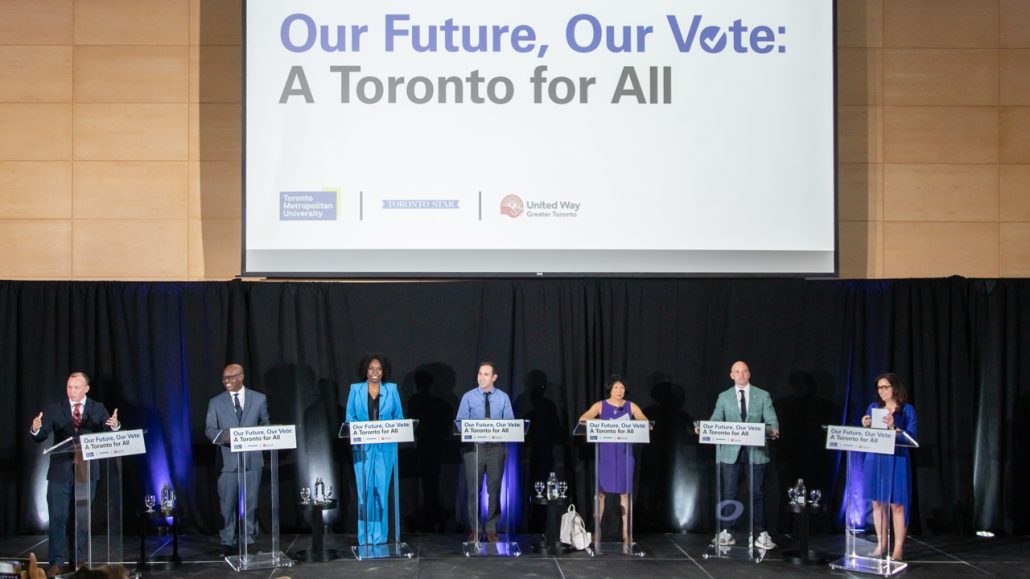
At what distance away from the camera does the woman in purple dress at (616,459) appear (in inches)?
311

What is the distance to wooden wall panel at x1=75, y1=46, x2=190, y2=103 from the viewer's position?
8992 millimetres

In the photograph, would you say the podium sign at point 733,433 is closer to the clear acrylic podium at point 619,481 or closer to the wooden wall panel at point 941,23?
the clear acrylic podium at point 619,481

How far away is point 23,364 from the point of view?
→ 866 centimetres

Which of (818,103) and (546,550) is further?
(818,103)

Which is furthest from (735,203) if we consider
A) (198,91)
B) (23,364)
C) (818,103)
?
(23,364)

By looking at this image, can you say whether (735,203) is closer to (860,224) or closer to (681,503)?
(860,224)

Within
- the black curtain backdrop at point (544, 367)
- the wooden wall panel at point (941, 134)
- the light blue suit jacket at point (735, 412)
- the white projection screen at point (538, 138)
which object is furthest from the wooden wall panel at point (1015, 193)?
the light blue suit jacket at point (735, 412)

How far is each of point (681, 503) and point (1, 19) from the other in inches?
294

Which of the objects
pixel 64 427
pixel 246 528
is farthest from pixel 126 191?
pixel 246 528

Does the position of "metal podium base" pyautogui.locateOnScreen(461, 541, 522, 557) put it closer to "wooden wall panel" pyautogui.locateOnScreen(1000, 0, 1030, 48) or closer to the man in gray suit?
the man in gray suit

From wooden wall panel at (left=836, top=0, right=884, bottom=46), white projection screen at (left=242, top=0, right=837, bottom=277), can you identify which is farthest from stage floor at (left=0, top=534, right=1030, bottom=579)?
wooden wall panel at (left=836, top=0, right=884, bottom=46)

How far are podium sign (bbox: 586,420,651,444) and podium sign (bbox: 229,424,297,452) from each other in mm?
2248

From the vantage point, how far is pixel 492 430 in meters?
7.73

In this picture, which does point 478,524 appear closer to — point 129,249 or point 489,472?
point 489,472
